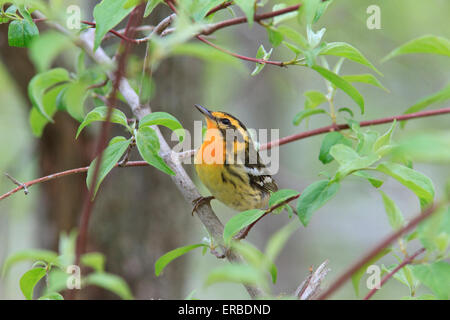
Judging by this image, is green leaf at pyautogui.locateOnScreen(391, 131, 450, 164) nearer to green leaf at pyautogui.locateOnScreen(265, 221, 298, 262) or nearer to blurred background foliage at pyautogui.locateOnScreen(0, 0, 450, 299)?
green leaf at pyautogui.locateOnScreen(265, 221, 298, 262)

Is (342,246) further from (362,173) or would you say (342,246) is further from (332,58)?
(362,173)

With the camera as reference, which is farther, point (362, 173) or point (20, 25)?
point (20, 25)

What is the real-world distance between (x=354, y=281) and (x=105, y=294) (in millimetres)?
2559

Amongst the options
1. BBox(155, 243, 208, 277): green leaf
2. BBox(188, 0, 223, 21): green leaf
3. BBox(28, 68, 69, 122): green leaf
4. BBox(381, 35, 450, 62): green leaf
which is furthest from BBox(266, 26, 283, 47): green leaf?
BBox(28, 68, 69, 122): green leaf

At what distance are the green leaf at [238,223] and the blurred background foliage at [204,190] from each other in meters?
0.17

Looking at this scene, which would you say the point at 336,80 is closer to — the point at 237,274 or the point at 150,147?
the point at 150,147

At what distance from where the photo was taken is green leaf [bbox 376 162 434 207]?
1.15 m

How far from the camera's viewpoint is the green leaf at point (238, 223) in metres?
1.25

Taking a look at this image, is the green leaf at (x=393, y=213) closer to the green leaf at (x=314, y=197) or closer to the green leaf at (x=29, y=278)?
the green leaf at (x=314, y=197)

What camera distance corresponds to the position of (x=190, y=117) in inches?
153

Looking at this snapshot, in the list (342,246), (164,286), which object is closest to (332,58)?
(342,246)

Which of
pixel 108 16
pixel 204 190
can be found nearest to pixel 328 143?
pixel 108 16

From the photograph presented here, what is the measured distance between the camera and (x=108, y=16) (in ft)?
3.92

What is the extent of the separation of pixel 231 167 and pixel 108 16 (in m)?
1.80
